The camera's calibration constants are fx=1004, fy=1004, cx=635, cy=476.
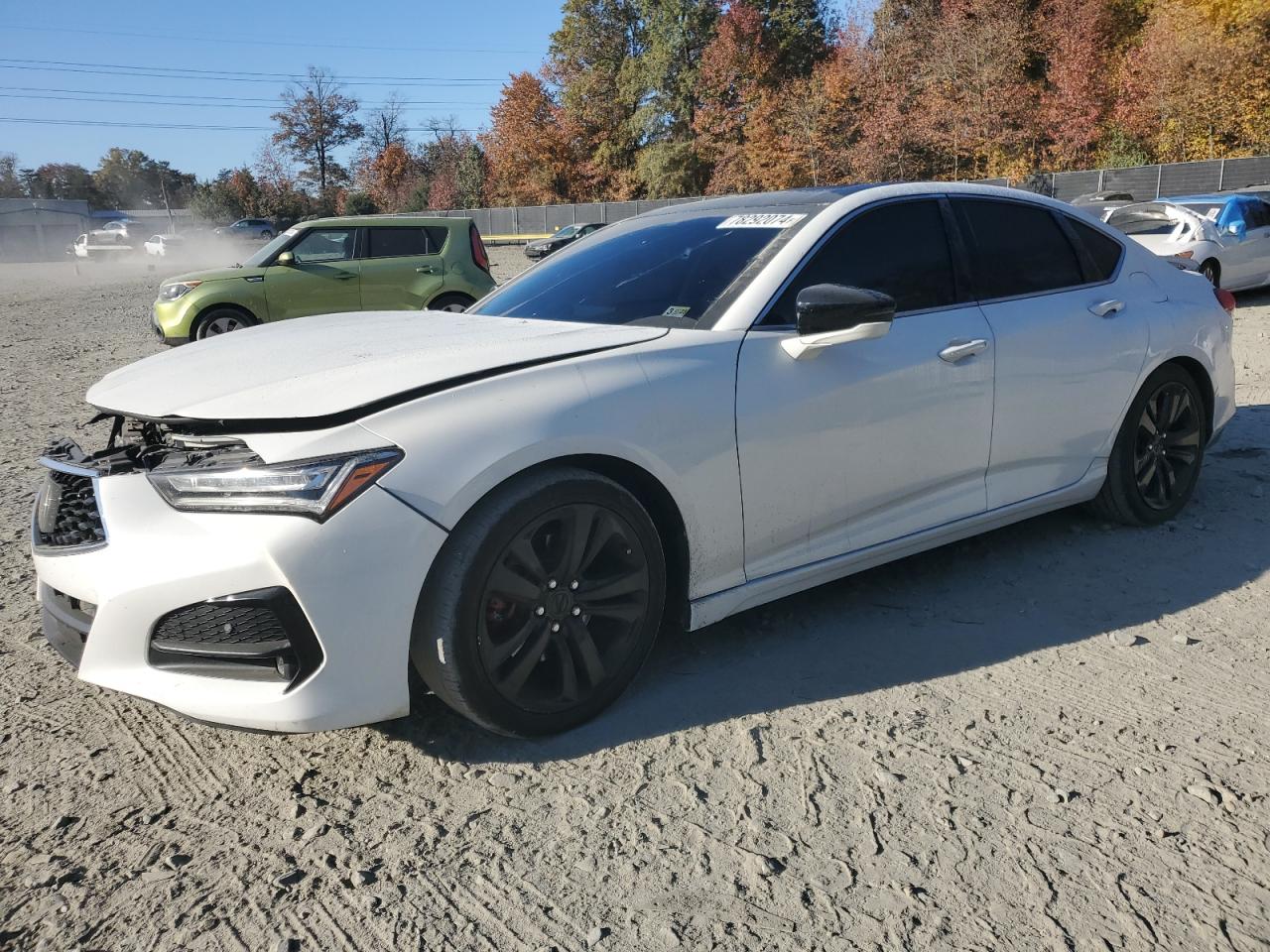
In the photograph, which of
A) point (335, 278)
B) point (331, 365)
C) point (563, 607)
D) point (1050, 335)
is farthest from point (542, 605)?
point (335, 278)

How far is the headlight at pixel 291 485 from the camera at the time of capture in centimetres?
242

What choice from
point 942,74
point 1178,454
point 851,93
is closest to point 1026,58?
point 942,74

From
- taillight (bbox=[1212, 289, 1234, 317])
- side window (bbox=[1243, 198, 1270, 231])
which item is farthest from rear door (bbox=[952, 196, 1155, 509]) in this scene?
side window (bbox=[1243, 198, 1270, 231])

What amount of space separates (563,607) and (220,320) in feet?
34.1

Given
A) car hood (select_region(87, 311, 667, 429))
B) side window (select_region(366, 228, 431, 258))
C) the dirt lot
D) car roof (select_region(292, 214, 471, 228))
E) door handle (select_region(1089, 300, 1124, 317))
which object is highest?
car roof (select_region(292, 214, 471, 228))

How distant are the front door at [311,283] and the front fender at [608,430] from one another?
32.2 ft

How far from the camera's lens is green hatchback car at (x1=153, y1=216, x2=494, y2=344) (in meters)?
11.8

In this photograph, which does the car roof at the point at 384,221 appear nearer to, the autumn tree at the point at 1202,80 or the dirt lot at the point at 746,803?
the dirt lot at the point at 746,803

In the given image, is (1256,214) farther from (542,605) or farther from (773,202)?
(542,605)

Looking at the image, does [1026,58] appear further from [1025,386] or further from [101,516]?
[101,516]

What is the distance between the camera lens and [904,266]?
146 inches

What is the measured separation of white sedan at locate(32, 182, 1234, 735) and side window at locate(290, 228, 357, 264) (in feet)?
29.0

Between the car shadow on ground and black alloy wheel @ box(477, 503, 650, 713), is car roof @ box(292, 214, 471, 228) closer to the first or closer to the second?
the car shadow on ground

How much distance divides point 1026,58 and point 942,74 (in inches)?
122
